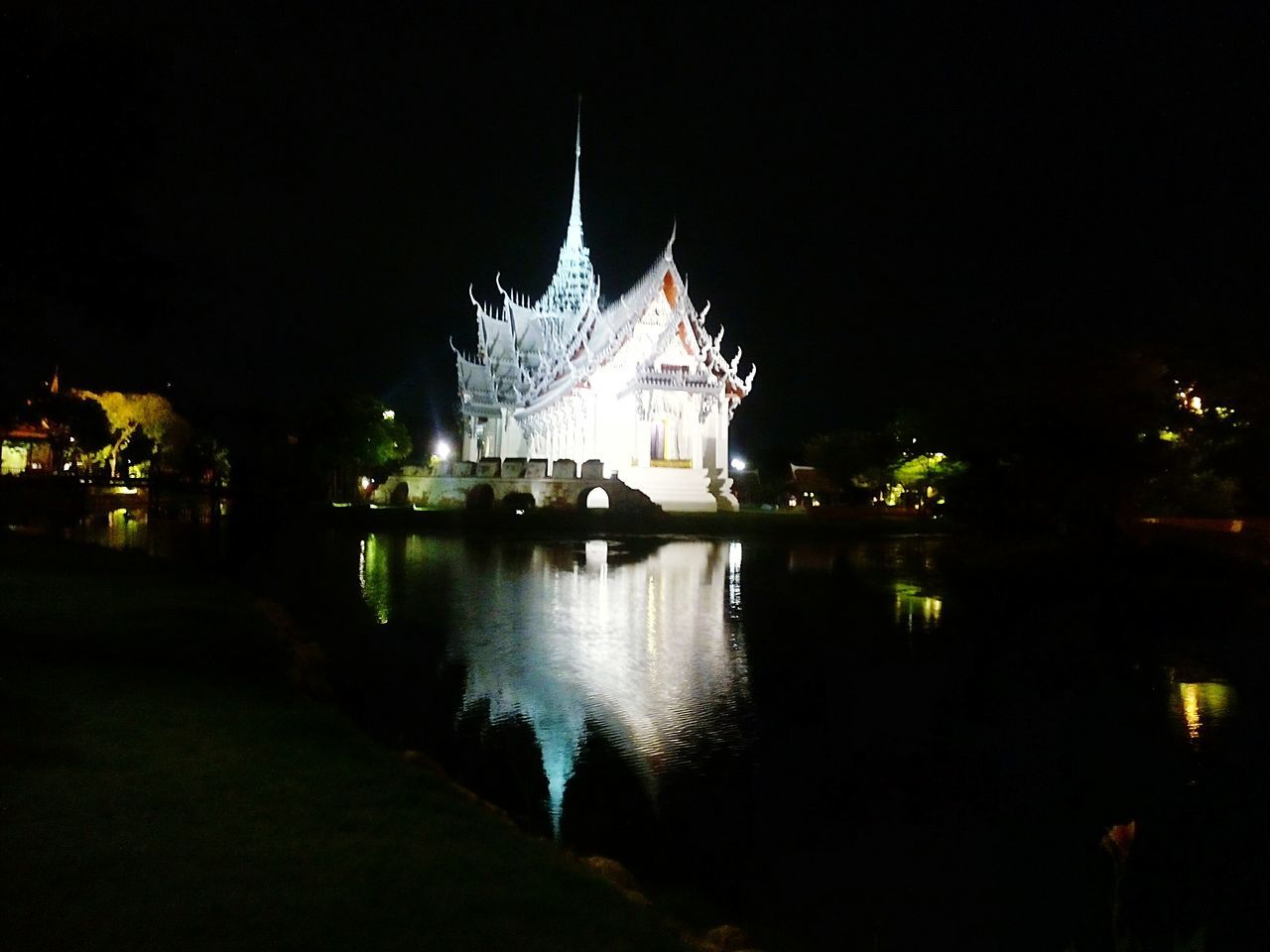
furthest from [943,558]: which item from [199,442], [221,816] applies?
[199,442]

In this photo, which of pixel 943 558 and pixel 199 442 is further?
pixel 199 442

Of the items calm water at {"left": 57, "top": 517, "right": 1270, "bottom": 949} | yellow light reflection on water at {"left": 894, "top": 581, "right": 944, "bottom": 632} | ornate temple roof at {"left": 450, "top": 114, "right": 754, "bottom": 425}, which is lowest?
calm water at {"left": 57, "top": 517, "right": 1270, "bottom": 949}

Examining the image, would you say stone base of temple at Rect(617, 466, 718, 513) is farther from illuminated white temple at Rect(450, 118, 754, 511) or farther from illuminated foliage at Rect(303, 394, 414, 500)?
illuminated foliage at Rect(303, 394, 414, 500)

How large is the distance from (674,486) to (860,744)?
32.2 meters

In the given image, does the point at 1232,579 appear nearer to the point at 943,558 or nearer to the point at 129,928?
the point at 943,558

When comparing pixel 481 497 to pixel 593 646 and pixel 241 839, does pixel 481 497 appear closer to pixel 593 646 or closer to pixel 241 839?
pixel 593 646

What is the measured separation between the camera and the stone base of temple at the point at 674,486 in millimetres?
39250

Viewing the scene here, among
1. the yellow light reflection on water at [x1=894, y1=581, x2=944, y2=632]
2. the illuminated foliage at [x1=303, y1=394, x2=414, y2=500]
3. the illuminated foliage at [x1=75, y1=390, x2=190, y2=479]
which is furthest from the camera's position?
the illuminated foliage at [x1=75, y1=390, x2=190, y2=479]

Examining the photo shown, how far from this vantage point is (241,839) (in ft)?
13.9

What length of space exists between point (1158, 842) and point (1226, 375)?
15.7m

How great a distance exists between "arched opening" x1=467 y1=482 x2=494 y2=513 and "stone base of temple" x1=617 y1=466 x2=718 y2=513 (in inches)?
215

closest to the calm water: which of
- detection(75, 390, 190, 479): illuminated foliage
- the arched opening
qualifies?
the arched opening

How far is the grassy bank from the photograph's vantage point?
3506 millimetres

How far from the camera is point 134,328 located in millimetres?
10984
